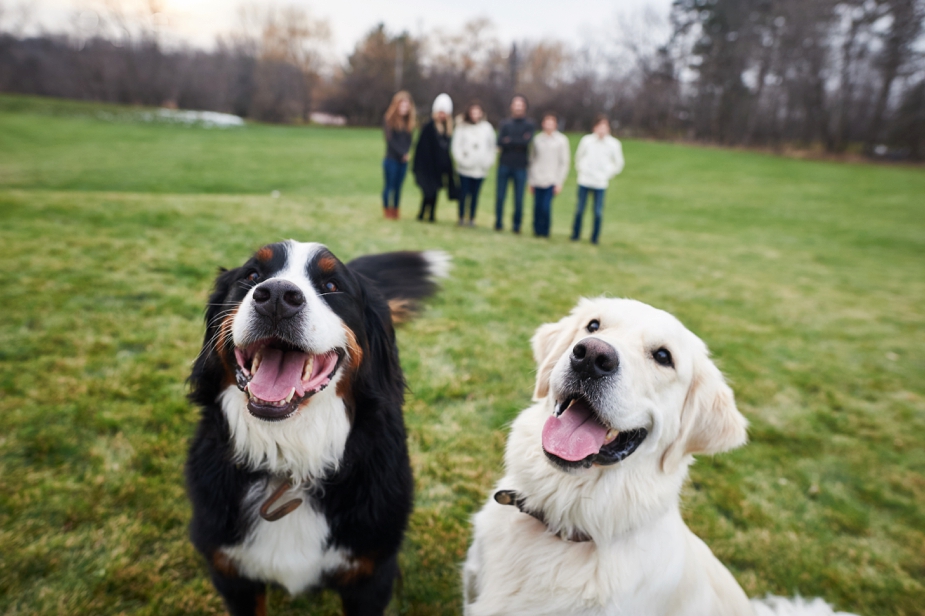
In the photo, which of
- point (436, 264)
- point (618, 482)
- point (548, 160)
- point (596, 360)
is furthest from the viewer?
point (548, 160)

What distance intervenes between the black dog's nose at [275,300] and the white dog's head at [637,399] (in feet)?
3.49

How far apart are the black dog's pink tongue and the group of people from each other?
27.8 ft

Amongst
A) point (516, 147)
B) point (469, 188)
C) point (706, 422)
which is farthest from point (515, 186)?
point (706, 422)

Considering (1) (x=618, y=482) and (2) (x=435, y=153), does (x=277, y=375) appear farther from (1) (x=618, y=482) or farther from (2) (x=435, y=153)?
(2) (x=435, y=153)

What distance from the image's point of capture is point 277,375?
6.40 ft

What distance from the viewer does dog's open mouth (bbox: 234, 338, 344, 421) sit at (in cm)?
182

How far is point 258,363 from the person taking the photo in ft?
6.51

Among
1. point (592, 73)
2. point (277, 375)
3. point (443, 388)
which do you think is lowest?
point (443, 388)

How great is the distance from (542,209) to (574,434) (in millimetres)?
9056

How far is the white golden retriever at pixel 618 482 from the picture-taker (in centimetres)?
177

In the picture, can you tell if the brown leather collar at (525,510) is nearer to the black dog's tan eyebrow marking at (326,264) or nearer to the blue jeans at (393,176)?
the black dog's tan eyebrow marking at (326,264)

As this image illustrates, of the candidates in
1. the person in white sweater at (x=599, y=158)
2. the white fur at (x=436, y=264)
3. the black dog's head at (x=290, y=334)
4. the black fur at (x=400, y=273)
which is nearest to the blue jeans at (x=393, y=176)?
the person in white sweater at (x=599, y=158)

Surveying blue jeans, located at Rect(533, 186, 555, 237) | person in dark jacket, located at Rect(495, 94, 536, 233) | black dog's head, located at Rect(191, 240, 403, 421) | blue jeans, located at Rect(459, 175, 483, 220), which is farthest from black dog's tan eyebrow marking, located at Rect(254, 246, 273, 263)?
blue jeans, located at Rect(459, 175, 483, 220)

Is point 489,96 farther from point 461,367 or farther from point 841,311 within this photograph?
point 461,367
